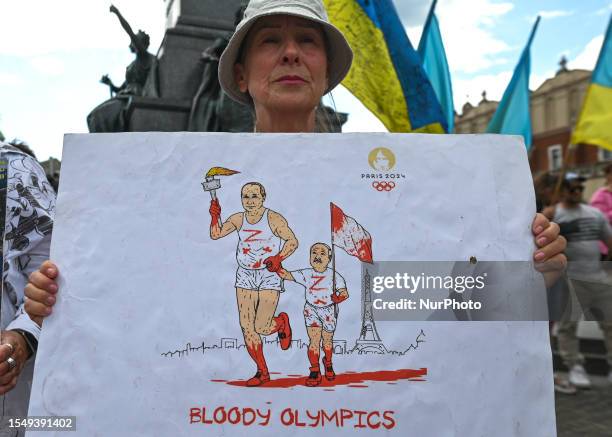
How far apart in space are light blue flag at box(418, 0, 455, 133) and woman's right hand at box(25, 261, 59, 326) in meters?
4.73

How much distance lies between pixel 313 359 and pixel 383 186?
1.49 feet

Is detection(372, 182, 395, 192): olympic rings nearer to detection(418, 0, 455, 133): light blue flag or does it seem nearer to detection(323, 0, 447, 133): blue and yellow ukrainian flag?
detection(323, 0, 447, 133): blue and yellow ukrainian flag

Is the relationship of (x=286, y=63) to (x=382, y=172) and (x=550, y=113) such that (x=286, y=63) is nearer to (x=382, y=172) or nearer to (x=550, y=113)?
(x=382, y=172)

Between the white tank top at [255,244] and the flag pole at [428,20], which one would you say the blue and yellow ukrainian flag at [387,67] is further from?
the white tank top at [255,244]

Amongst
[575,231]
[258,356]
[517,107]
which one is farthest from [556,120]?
[258,356]

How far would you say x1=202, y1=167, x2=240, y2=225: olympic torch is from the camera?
137cm

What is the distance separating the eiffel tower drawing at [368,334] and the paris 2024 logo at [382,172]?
0.84 feet

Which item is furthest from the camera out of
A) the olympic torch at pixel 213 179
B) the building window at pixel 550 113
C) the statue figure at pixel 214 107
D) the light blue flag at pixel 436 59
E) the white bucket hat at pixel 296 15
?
the building window at pixel 550 113

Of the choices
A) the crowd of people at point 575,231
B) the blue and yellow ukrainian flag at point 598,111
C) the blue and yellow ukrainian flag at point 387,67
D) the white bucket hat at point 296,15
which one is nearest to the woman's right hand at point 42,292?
the white bucket hat at point 296,15

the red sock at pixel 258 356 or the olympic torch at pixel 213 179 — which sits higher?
the olympic torch at pixel 213 179

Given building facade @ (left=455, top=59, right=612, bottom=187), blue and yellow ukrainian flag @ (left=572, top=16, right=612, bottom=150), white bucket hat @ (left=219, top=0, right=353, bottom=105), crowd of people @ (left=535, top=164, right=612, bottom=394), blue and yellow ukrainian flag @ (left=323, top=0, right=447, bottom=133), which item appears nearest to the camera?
white bucket hat @ (left=219, top=0, right=353, bottom=105)

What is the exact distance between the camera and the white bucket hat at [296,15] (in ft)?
5.23

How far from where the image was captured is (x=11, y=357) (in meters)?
1.37

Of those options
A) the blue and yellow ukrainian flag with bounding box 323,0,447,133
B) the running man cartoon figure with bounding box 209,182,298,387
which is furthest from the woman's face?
the blue and yellow ukrainian flag with bounding box 323,0,447,133
